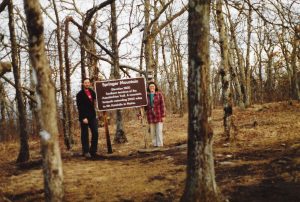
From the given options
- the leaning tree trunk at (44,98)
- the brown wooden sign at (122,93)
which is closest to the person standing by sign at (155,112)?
the brown wooden sign at (122,93)

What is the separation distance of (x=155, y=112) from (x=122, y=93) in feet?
3.79

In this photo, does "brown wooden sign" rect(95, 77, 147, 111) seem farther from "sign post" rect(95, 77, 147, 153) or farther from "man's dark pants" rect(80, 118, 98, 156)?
"man's dark pants" rect(80, 118, 98, 156)

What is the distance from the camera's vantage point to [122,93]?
12.2 meters

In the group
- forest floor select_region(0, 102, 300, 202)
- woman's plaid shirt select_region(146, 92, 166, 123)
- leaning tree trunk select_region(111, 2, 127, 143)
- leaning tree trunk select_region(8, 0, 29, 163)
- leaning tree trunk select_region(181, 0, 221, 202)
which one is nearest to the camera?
leaning tree trunk select_region(181, 0, 221, 202)

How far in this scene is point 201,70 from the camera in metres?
6.14

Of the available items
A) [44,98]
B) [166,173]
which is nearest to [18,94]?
[166,173]

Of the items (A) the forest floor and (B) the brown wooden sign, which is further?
(B) the brown wooden sign

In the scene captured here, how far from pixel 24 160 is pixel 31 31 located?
758cm

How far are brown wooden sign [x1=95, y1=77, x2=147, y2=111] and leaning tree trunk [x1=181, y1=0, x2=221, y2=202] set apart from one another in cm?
601

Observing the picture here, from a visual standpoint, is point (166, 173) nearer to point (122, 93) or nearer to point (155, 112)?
point (155, 112)

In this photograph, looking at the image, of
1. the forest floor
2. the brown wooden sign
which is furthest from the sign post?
the forest floor

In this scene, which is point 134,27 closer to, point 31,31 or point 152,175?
point 152,175

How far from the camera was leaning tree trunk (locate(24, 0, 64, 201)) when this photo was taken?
5984 mm

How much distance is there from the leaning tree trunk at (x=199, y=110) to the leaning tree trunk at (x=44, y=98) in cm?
207
